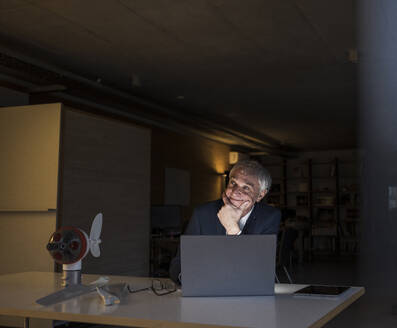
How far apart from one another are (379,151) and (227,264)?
1287cm

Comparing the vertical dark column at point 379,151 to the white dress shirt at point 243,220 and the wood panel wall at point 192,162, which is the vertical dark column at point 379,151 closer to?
the white dress shirt at point 243,220

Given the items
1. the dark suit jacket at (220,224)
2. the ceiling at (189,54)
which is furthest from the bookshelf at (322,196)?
the dark suit jacket at (220,224)

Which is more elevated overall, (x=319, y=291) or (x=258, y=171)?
(x=258, y=171)

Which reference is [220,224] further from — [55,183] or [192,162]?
[192,162]

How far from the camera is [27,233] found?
19.8 feet

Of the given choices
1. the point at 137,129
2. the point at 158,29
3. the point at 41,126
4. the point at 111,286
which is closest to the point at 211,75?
the point at 137,129

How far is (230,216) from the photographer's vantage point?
3.33 m

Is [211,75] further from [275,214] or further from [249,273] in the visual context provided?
[249,273]

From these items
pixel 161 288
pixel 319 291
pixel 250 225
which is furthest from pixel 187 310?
pixel 250 225

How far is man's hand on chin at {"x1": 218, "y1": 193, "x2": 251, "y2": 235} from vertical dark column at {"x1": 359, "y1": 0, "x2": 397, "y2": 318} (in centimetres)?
315

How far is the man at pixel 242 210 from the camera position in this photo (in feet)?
10.6

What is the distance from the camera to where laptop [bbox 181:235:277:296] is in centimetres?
234

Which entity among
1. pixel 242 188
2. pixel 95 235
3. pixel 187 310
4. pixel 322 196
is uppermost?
pixel 322 196

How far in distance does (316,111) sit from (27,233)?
23.2ft
